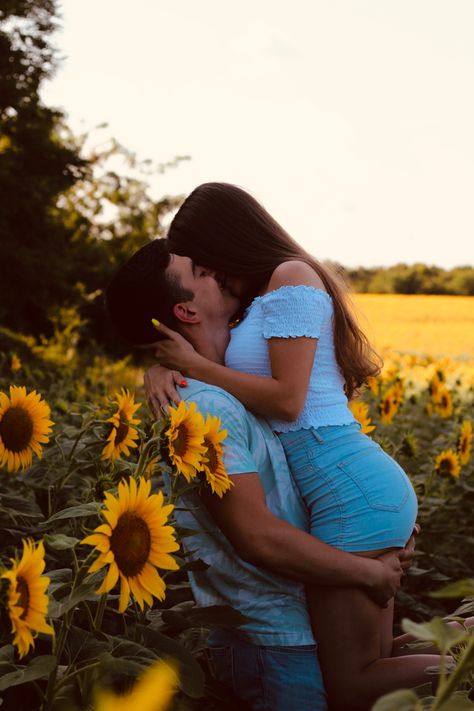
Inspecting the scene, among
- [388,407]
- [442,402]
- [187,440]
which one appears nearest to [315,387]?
[187,440]

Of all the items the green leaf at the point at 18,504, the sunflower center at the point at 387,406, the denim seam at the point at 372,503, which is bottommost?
the sunflower center at the point at 387,406

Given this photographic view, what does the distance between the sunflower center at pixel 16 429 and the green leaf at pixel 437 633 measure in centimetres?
121

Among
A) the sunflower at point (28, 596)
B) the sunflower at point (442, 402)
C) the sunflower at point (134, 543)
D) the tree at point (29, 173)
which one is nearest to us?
the sunflower at point (28, 596)

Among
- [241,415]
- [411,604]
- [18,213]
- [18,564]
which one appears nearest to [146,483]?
[18,564]

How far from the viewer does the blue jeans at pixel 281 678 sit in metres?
1.92

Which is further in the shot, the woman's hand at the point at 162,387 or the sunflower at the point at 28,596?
the woman's hand at the point at 162,387

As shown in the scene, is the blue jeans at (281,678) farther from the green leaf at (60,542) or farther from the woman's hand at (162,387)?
the green leaf at (60,542)

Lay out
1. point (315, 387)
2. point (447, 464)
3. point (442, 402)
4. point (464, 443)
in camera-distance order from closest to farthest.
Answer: point (315, 387) → point (447, 464) → point (464, 443) → point (442, 402)

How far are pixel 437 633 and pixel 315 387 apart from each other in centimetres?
137

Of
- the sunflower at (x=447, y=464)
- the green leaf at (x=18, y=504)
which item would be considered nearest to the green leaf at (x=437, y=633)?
the green leaf at (x=18, y=504)

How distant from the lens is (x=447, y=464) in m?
3.32

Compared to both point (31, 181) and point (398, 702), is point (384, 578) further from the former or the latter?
point (31, 181)

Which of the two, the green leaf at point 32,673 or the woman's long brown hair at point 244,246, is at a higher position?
the woman's long brown hair at point 244,246

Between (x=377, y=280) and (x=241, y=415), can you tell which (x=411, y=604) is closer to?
(x=241, y=415)
